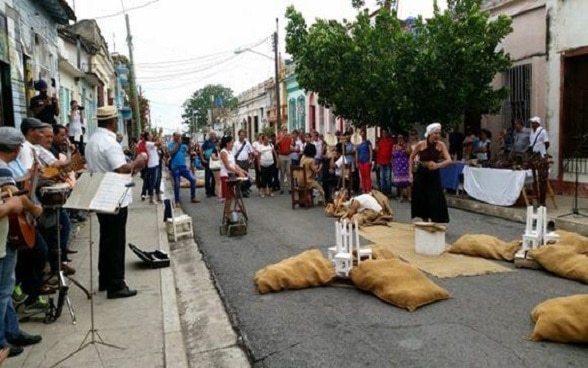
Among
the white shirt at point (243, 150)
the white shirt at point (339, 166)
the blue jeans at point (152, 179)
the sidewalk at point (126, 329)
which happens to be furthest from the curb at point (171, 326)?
the white shirt at point (243, 150)

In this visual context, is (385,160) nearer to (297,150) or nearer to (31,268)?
(297,150)

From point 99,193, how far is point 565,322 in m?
4.00

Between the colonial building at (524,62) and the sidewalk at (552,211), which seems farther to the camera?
the colonial building at (524,62)

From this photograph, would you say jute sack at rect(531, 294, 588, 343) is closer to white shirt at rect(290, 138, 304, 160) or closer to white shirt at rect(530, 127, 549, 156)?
white shirt at rect(530, 127, 549, 156)

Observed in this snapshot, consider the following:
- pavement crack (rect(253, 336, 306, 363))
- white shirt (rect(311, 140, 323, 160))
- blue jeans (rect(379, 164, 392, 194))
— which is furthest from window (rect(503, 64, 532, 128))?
pavement crack (rect(253, 336, 306, 363))

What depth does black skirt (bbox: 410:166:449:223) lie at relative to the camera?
8.93 metres

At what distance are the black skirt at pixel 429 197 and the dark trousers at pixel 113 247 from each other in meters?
4.63

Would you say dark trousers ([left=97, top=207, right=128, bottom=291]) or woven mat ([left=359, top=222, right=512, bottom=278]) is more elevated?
dark trousers ([left=97, top=207, right=128, bottom=291])

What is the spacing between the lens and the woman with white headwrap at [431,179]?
8.91m

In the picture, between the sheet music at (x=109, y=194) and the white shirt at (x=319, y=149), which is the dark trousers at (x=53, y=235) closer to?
the sheet music at (x=109, y=194)

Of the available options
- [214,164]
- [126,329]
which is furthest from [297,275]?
[214,164]

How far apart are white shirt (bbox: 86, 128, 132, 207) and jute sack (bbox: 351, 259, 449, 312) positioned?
8.69 feet

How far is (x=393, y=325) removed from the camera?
5.31 meters

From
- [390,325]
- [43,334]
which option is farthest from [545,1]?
[43,334]
